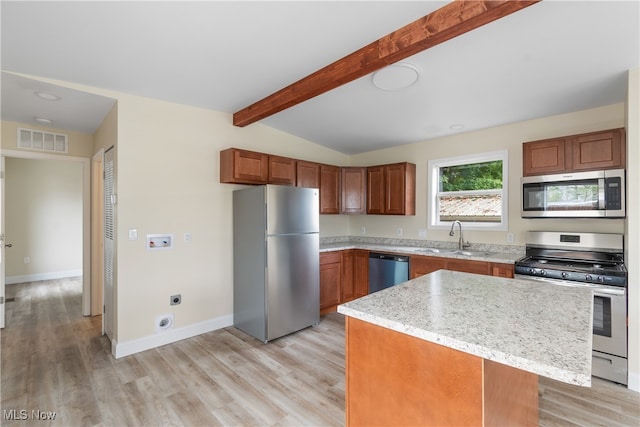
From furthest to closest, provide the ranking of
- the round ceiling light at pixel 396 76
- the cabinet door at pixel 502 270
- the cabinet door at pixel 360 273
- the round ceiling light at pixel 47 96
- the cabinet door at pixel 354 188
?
the cabinet door at pixel 354 188 < the cabinet door at pixel 360 273 < the cabinet door at pixel 502 270 < the round ceiling light at pixel 47 96 < the round ceiling light at pixel 396 76

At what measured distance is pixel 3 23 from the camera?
186 centimetres

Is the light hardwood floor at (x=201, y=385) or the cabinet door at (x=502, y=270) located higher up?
A: the cabinet door at (x=502, y=270)

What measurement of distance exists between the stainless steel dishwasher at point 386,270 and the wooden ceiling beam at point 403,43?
2286 mm

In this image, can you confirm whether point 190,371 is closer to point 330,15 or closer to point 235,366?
point 235,366

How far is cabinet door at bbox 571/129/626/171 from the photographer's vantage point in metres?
2.57

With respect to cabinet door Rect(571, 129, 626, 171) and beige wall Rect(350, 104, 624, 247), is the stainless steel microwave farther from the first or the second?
beige wall Rect(350, 104, 624, 247)

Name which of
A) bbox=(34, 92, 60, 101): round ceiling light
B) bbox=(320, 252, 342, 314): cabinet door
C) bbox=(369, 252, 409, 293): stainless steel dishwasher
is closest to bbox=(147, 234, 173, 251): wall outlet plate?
bbox=(34, 92, 60, 101): round ceiling light

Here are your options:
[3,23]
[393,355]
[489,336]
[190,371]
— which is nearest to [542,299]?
[489,336]

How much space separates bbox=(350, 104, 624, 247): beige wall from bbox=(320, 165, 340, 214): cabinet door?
0.75 m

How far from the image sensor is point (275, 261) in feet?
10.5

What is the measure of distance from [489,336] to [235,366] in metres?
2.27

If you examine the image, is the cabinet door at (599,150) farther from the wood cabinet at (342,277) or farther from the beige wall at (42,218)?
the beige wall at (42,218)

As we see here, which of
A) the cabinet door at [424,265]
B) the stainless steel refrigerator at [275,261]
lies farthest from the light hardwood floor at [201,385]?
the cabinet door at [424,265]

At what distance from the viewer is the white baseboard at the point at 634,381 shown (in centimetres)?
225
